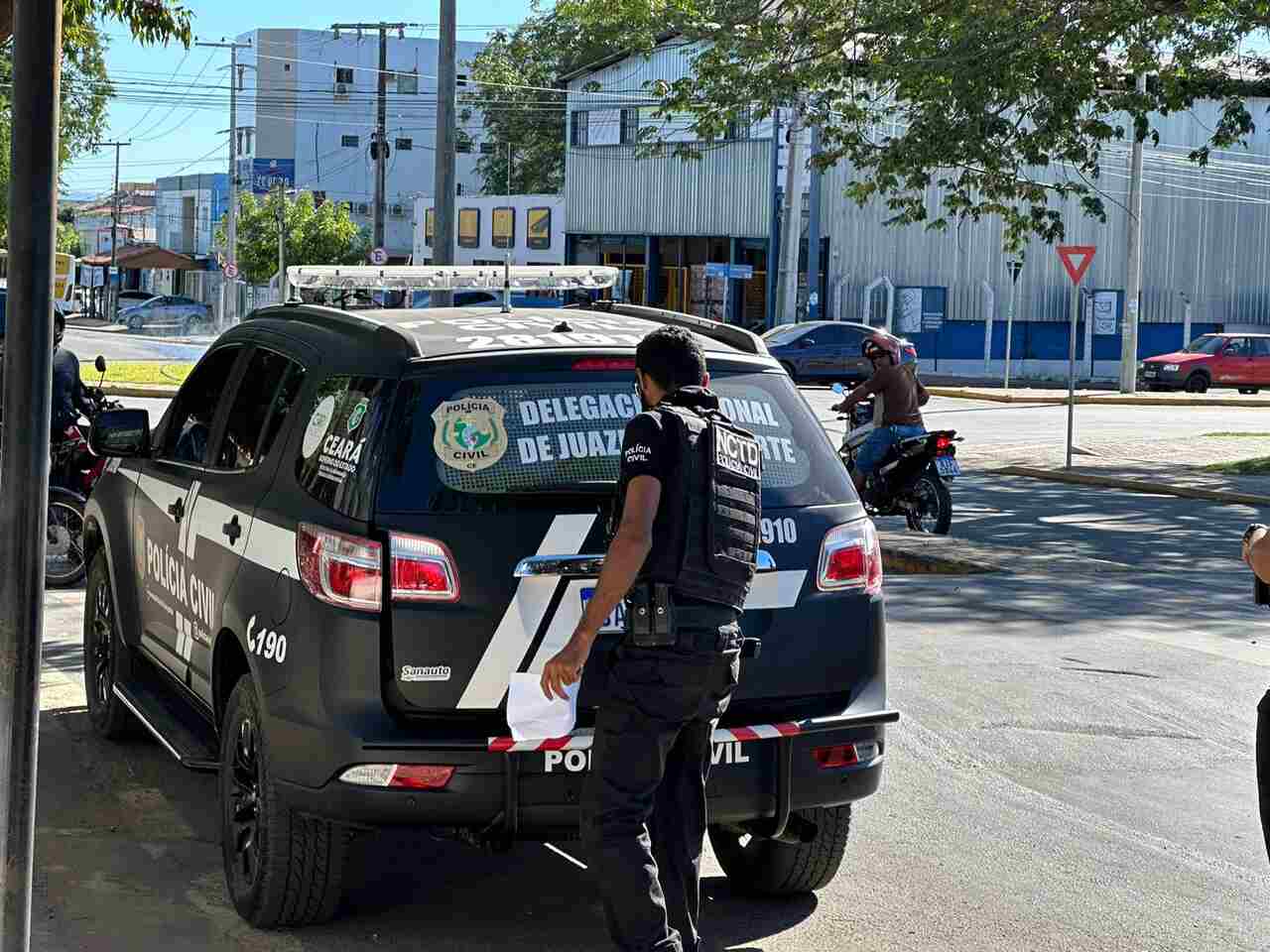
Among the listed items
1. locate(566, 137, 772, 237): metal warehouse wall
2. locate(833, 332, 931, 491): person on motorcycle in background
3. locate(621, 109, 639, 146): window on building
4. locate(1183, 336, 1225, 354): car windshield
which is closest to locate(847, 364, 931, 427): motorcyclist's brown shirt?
locate(833, 332, 931, 491): person on motorcycle in background

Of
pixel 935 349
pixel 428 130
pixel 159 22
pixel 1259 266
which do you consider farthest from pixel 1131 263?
pixel 428 130

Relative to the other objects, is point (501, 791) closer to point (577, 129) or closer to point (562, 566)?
point (562, 566)

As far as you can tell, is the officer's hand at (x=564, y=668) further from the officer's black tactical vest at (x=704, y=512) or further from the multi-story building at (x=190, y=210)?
the multi-story building at (x=190, y=210)

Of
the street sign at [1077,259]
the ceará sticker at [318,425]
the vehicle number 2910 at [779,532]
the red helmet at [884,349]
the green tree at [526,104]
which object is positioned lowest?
the vehicle number 2910 at [779,532]

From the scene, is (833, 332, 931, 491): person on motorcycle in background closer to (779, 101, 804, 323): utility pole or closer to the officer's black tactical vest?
the officer's black tactical vest

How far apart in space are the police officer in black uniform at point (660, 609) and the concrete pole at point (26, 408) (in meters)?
1.36

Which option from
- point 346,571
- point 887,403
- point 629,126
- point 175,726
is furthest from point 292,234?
point 346,571

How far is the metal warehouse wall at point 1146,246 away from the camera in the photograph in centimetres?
5038

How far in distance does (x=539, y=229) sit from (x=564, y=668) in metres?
57.5

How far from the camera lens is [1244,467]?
880 inches

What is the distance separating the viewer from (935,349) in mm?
50344

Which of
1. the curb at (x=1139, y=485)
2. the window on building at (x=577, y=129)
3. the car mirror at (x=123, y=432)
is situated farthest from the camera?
the window on building at (x=577, y=129)

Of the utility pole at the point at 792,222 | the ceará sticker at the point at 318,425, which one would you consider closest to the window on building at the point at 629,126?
the utility pole at the point at 792,222

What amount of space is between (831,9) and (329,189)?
272 feet
